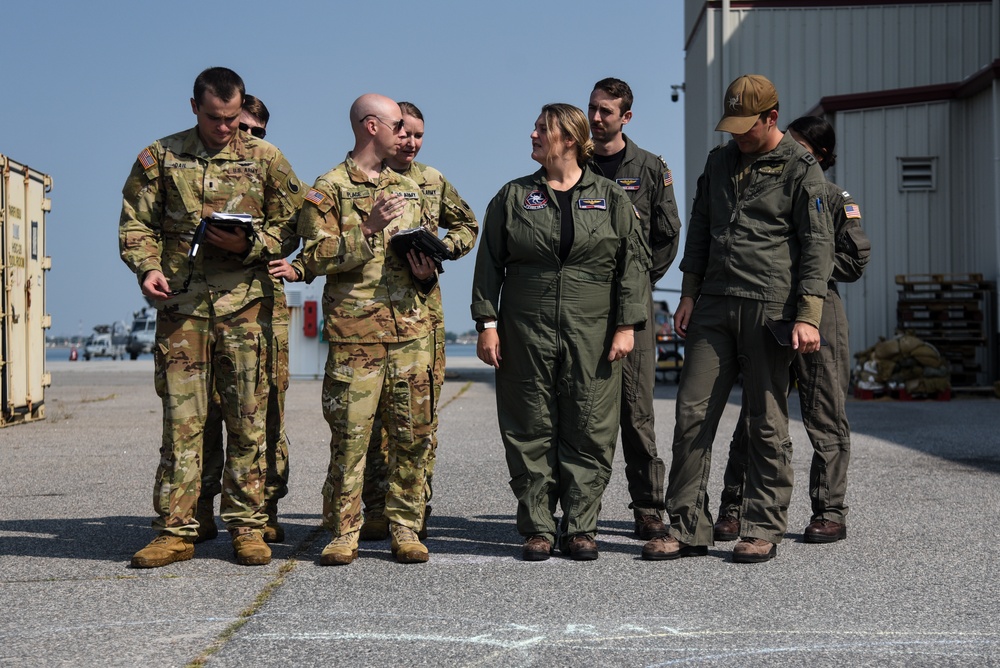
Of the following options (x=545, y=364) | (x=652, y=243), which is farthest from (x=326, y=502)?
(x=652, y=243)

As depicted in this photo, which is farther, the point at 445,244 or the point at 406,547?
the point at 445,244

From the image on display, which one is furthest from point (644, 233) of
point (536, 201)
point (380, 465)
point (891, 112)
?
point (891, 112)

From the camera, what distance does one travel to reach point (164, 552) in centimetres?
539

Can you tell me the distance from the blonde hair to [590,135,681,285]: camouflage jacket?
615 mm

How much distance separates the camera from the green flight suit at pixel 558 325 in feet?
18.3

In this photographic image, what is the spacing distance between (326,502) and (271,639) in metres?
1.52

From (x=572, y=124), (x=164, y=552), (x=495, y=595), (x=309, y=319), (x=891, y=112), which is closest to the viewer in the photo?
(x=495, y=595)

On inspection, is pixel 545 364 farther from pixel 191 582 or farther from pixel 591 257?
pixel 191 582

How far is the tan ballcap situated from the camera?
5523mm

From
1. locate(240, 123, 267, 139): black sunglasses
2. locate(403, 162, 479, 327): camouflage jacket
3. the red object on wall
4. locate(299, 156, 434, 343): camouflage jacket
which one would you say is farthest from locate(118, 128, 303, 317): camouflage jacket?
the red object on wall

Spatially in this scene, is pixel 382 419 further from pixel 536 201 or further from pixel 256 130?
pixel 256 130

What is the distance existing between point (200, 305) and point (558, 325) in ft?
5.25

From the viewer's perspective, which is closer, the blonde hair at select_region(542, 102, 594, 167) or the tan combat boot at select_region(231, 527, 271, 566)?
the tan combat boot at select_region(231, 527, 271, 566)

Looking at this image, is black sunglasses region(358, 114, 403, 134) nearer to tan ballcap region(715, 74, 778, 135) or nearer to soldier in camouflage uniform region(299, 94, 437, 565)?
soldier in camouflage uniform region(299, 94, 437, 565)
